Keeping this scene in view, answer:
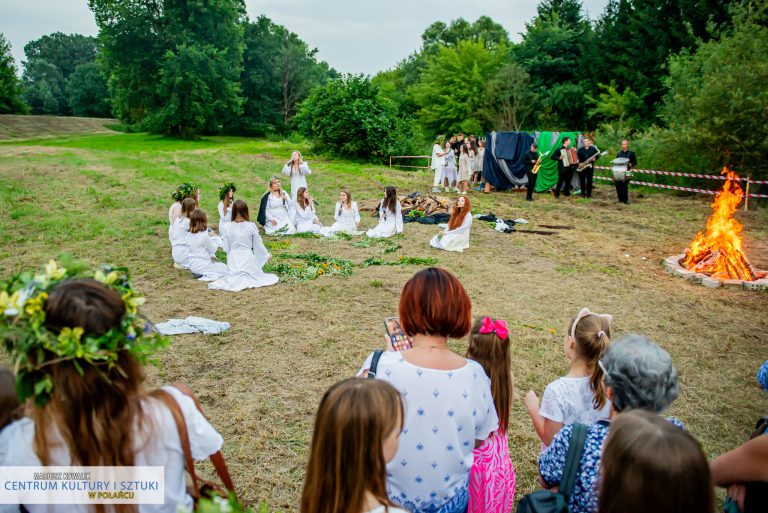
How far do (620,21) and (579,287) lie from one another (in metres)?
29.3

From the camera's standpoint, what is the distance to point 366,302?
25.5ft

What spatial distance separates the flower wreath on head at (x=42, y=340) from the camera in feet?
5.54

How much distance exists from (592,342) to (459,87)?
35.4 metres

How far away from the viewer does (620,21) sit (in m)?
31.2

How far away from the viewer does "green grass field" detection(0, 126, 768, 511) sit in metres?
4.75

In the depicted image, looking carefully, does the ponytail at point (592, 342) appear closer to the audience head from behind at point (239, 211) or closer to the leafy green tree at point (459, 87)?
the audience head from behind at point (239, 211)

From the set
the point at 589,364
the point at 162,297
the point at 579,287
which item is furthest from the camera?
the point at 579,287

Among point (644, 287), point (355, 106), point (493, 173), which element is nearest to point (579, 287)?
point (644, 287)

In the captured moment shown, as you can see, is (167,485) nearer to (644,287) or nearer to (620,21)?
(644,287)

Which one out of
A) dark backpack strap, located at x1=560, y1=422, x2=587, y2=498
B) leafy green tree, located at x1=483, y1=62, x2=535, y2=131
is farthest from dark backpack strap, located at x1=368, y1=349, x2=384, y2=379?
leafy green tree, located at x1=483, y1=62, x2=535, y2=131

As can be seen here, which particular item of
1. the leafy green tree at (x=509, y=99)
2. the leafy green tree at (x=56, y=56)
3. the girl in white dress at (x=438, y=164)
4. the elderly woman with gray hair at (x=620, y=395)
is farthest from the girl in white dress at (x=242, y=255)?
the leafy green tree at (x=56, y=56)

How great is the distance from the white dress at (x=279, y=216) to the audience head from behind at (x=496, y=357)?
32.1 feet

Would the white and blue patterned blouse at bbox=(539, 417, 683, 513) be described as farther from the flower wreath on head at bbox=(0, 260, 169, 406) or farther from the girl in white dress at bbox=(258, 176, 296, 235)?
the girl in white dress at bbox=(258, 176, 296, 235)

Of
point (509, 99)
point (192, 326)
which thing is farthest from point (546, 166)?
point (509, 99)
